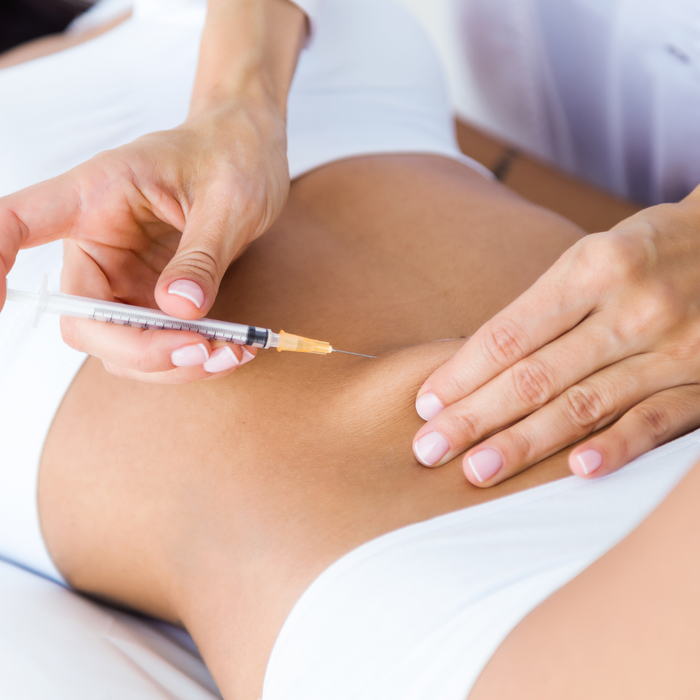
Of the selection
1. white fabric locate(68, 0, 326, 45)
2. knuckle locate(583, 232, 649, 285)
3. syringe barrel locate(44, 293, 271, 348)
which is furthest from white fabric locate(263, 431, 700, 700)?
white fabric locate(68, 0, 326, 45)

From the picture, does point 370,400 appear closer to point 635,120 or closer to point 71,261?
point 71,261

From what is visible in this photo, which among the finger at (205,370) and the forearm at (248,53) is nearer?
the finger at (205,370)

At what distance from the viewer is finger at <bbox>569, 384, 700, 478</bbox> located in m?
0.73

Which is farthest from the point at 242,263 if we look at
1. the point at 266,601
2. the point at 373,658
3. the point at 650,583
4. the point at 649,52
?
the point at 649,52

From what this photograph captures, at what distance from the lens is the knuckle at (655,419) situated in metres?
0.77

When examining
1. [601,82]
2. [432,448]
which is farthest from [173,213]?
[601,82]

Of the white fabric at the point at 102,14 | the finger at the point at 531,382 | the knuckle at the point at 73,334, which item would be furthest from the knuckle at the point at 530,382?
the white fabric at the point at 102,14

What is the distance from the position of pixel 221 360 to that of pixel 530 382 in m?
0.41

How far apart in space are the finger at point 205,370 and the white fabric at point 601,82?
1.34 m

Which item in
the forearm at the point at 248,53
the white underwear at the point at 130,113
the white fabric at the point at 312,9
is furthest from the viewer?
the white fabric at the point at 312,9

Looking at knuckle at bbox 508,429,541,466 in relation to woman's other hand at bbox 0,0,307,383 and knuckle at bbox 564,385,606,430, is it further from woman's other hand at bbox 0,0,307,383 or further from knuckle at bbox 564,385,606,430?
woman's other hand at bbox 0,0,307,383

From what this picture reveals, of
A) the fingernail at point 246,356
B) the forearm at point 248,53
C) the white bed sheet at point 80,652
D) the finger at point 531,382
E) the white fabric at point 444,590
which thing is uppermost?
the forearm at point 248,53

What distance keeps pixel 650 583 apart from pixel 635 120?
5.34ft

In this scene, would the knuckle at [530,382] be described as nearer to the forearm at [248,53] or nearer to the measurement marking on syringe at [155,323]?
the measurement marking on syringe at [155,323]
